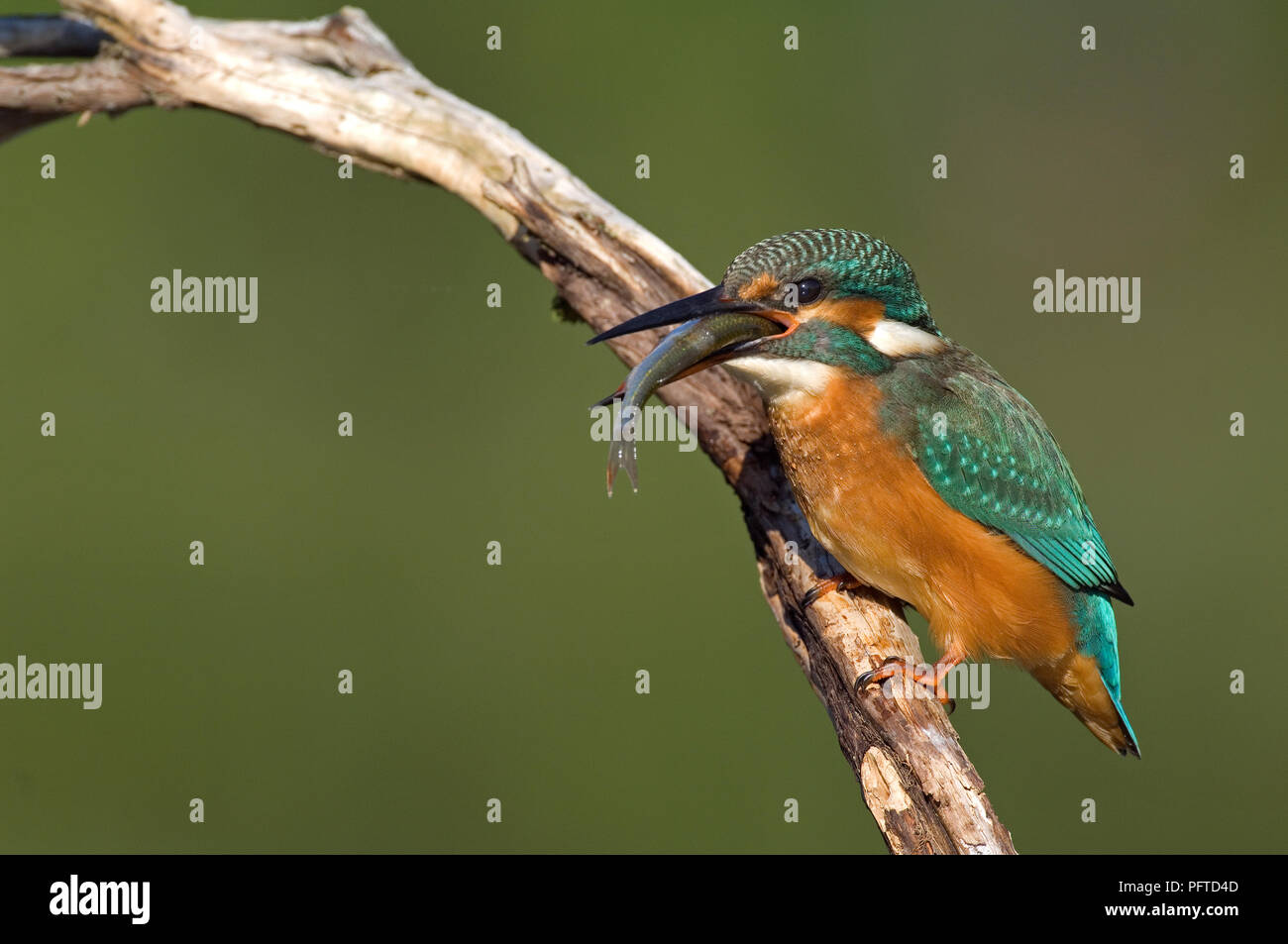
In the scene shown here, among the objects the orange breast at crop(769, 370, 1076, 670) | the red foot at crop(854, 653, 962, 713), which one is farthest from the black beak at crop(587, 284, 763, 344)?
the red foot at crop(854, 653, 962, 713)

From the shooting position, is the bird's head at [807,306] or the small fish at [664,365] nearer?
the small fish at [664,365]

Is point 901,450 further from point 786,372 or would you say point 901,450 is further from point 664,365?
point 664,365

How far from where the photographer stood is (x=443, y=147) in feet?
11.1

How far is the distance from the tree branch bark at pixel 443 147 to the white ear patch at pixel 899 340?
1.61ft

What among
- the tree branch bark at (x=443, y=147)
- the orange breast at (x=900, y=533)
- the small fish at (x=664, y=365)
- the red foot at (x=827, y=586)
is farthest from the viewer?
the tree branch bark at (x=443, y=147)

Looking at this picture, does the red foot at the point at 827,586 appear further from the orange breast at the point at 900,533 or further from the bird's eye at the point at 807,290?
the bird's eye at the point at 807,290

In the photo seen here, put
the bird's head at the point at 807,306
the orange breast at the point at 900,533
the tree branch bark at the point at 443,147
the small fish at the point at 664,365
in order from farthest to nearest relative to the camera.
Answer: the tree branch bark at the point at 443,147
the orange breast at the point at 900,533
the bird's head at the point at 807,306
the small fish at the point at 664,365

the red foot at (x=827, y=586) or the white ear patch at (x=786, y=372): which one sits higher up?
the white ear patch at (x=786, y=372)

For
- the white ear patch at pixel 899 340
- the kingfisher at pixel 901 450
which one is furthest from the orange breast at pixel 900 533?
the white ear patch at pixel 899 340

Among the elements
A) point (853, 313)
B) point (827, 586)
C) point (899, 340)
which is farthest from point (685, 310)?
point (827, 586)

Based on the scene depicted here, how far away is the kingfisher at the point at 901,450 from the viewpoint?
2764 mm

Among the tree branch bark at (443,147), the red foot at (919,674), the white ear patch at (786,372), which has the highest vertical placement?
the tree branch bark at (443,147)

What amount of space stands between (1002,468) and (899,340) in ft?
1.24

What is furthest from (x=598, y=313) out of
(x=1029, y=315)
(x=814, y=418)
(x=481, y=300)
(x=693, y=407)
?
(x=1029, y=315)
